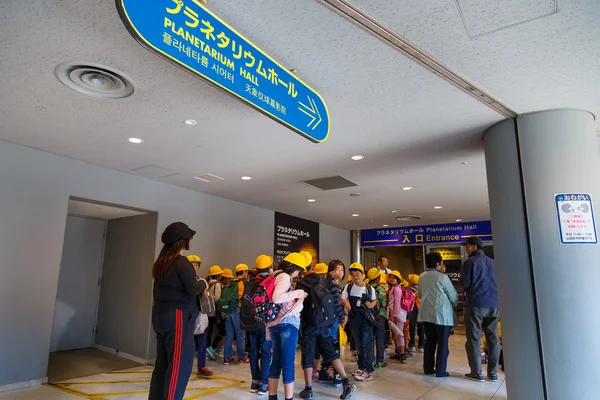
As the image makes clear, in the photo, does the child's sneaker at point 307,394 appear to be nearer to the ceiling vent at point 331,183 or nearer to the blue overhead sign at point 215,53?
the blue overhead sign at point 215,53

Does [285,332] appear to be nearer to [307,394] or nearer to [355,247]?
[307,394]

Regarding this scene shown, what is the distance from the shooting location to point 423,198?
22.9ft

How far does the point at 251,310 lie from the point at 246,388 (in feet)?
3.85

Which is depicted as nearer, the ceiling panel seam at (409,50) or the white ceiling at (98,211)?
the ceiling panel seam at (409,50)

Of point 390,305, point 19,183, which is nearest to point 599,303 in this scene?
point 390,305

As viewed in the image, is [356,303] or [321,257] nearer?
[356,303]

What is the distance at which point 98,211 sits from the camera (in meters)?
6.17

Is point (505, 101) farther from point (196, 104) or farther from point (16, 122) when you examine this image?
point (16, 122)

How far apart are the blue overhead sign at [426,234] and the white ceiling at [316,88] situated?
184 inches

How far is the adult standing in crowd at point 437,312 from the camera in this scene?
14.9 feet

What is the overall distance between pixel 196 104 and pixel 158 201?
3037 millimetres

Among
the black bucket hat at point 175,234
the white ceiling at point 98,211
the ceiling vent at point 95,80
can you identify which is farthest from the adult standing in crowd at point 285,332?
the white ceiling at point 98,211

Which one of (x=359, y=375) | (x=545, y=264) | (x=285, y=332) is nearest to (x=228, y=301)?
(x=359, y=375)

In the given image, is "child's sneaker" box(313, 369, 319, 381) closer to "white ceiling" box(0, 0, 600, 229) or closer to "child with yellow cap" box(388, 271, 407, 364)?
"child with yellow cap" box(388, 271, 407, 364)
